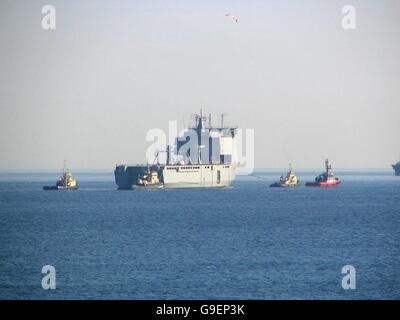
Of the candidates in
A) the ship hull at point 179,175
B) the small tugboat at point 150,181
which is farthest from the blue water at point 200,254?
the ship hull at point 179,175

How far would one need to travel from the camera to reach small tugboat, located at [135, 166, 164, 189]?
177625 millimetres

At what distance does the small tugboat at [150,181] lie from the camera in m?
178

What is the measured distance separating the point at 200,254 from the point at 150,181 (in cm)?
11669

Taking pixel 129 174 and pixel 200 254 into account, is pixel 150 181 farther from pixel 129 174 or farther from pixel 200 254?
pixel 200 254

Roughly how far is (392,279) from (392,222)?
1686 inches

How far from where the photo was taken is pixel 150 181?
583ft

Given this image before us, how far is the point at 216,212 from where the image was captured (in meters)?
106

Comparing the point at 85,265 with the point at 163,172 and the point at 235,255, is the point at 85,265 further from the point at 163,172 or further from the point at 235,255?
the point at 163,172

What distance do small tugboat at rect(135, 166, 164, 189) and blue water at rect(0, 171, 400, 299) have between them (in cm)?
6955

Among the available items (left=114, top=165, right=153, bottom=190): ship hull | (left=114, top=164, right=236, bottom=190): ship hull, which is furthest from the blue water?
(left=114, top=164, right=236, bottom=190): ship hull

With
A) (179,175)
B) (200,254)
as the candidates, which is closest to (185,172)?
(179,175)

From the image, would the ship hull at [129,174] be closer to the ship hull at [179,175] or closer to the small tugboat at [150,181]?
the ship hull at [179,175]

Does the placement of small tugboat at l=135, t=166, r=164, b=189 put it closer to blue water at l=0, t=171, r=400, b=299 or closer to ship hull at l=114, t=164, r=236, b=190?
ship hull at l=114, t=164, r=236, b=190
